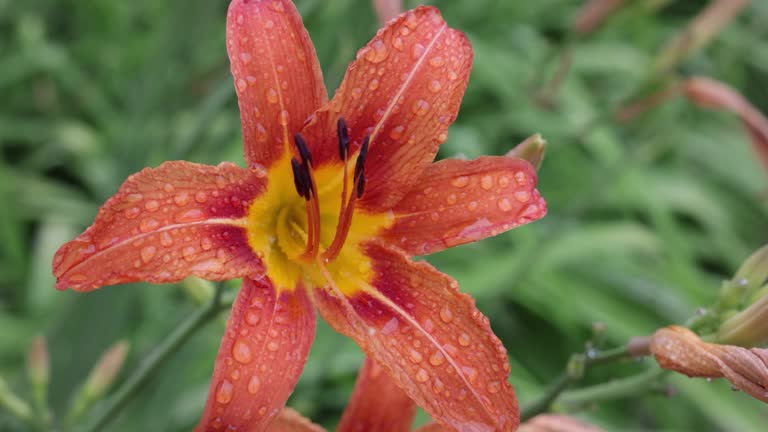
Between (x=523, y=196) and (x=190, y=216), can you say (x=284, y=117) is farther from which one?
(x=523, y=196)

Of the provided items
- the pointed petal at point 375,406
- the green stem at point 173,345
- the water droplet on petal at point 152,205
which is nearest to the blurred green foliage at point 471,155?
the green stem at point 173,345

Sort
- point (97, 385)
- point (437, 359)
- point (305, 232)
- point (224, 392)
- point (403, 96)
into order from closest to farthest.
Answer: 1. point (224, 392)
2. point (437, 359)
3. point (403, 96)
4. point (305, 232)
5. point (97, 385)

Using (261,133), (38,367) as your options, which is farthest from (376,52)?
(38,367)

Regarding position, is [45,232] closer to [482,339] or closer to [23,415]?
[23,415]

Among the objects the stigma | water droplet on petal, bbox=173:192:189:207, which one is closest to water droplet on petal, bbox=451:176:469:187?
the stigma

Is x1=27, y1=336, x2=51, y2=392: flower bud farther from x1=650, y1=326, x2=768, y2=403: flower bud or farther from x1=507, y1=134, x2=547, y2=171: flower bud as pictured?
x1=650, y1=326, x2=768, y2=403: flower bud

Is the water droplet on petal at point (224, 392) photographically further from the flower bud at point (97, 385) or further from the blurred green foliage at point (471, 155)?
the blurred green foliage at point (471, 155)
